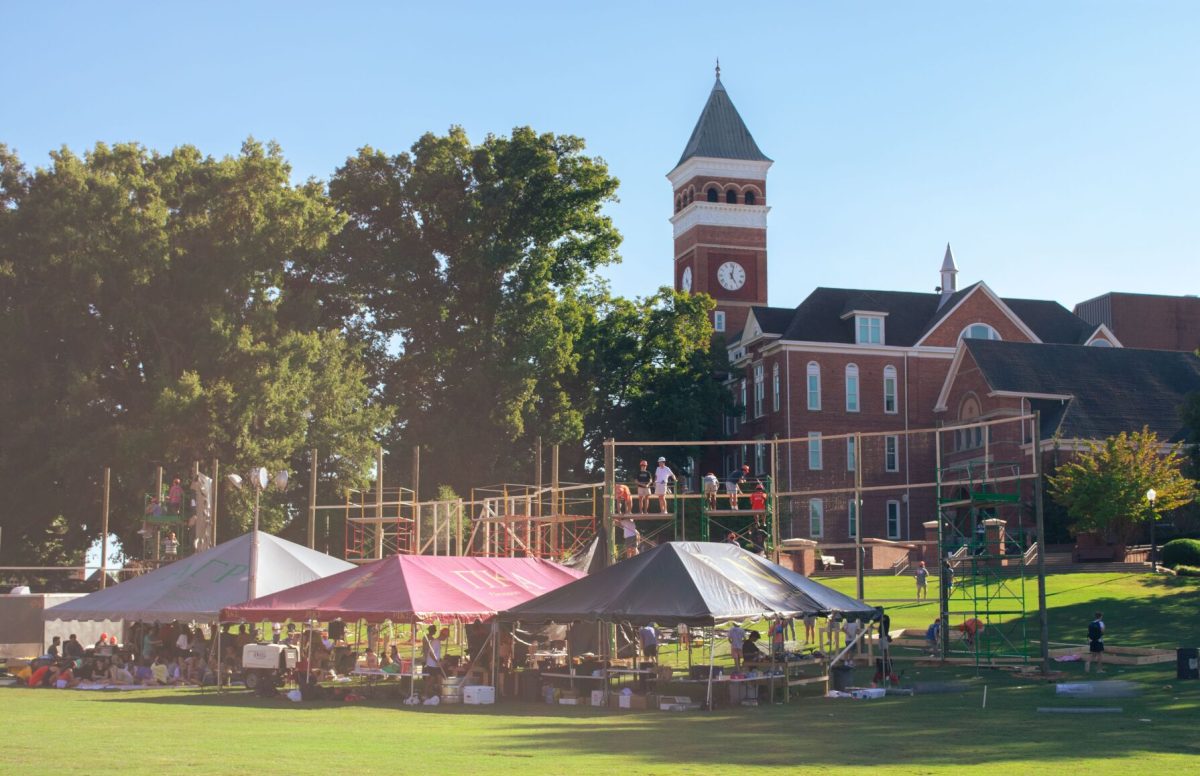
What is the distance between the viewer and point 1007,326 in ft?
263

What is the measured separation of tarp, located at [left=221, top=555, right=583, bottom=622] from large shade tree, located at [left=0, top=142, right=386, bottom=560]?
80.6 ft

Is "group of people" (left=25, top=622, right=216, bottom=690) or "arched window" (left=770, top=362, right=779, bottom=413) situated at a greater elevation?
"arched window" (left=770, top=362, right=779, bottom=413)

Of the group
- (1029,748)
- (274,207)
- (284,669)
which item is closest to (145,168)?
(274,207)

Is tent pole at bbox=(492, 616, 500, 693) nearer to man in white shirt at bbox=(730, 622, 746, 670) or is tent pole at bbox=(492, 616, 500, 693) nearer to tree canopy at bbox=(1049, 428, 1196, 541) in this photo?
man in white shirt at bbox=(730, 622, 746, 670)

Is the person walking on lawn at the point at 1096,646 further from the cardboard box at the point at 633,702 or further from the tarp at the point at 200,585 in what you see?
the tarp at the point at 200,585

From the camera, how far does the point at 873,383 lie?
265 feet

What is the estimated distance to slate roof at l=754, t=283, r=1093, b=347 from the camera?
3191 inches

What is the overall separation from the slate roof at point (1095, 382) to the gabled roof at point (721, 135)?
2944cm

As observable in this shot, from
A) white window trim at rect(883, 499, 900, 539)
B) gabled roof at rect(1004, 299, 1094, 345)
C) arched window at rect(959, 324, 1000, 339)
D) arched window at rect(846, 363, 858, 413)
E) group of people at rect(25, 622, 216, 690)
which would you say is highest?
gabled roof at rect(1004, 299, 1094, 345)

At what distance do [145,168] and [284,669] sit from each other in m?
34.0

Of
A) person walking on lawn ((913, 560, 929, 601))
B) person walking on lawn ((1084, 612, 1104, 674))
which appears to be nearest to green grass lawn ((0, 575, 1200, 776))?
person walking on lawn ((1084, 612, 1104, 674))

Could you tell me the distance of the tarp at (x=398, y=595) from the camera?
3100cm

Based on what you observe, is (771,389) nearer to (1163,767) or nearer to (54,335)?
(54,335)

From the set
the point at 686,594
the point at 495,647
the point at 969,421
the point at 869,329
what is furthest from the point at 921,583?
the point at 869,329
